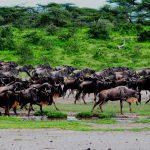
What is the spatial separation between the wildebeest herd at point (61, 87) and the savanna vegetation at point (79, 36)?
447 inches

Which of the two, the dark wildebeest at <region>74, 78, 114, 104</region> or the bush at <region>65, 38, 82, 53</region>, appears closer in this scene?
the dark wildebeest at <region>74, 78, 114, 104</region>

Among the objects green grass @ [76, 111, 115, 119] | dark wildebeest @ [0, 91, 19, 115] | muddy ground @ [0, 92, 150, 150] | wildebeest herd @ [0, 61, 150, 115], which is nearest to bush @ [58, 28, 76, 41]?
wildebeest herd @ [0, 61, 150, 115]

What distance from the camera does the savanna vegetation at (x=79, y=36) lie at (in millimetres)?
49312

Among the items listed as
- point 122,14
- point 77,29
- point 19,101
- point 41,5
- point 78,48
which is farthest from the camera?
point 41,5

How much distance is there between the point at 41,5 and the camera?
7688cm

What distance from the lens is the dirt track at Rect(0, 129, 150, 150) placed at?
550 inches

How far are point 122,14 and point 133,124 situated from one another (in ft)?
171

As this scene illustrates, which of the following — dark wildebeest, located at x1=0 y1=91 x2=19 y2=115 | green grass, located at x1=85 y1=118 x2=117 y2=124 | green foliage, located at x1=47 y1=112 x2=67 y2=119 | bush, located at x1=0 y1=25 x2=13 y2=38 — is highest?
bush, located at x1=0 y1=25 x2=13 y2=38

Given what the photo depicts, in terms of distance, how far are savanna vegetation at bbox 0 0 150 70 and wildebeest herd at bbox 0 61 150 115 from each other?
37.3ft

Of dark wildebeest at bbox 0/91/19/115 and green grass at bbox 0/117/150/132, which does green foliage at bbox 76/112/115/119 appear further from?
dark wildebeest at bbox 0/91/19/115

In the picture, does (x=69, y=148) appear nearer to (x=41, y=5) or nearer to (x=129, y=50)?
(x=129, y=50)

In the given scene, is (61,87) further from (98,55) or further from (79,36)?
(79,36)

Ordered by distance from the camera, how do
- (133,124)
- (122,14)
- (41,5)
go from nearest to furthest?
(133,124) < (122,14) < (41,5)

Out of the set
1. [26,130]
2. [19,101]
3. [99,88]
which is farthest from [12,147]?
[99,88]
